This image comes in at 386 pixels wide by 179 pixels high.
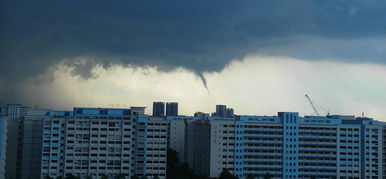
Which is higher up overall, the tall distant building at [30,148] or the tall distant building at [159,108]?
the tall distant building at [159,108]

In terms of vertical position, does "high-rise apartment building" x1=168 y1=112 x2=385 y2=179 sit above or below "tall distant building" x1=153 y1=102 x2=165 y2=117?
below

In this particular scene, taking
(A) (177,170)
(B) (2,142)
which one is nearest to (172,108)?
(A) (177,170)

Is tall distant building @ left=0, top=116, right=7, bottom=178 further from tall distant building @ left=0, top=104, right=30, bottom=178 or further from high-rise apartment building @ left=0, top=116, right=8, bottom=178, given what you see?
tall distant building @ left=0, top=104, right=30, bottom=178

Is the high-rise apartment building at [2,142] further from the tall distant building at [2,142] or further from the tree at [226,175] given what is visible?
the tree at [226,175]

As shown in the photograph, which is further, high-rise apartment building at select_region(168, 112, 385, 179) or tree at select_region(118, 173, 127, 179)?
high-rise apartment building at select_region(168, 112, 385, 179)

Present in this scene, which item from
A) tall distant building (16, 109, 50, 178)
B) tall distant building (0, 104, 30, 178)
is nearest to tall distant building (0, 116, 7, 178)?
tall distant building (0, 104, 30, 178)

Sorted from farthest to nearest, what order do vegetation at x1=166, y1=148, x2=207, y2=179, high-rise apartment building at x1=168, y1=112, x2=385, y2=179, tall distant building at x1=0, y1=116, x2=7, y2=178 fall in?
high-rise apartment building at x1=168, y1=112, x2=385, y2=179, vegetation at x1=166, y1=148, x2=207, y2=179, tall distant building at x1=0, y1=116, x2=7, y2=178

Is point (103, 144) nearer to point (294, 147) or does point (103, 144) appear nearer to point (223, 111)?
point (294, 147)

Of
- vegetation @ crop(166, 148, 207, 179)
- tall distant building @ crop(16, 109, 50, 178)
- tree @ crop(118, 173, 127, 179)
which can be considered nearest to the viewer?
tree @ crop(118, 173, 127, 179)

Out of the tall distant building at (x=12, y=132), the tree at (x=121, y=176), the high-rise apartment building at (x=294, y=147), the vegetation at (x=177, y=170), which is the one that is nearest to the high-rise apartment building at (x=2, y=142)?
the tall distant building at (x=12, y=132)
